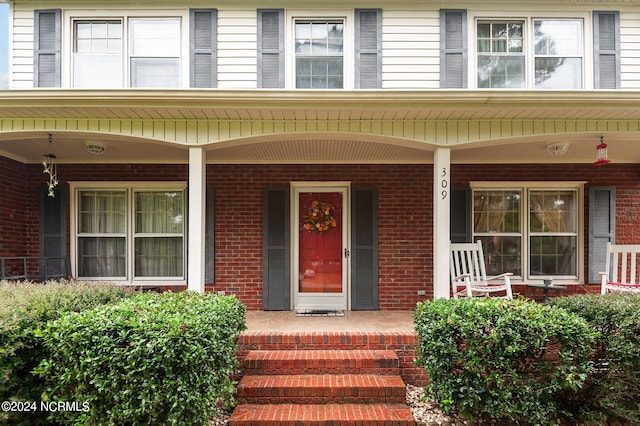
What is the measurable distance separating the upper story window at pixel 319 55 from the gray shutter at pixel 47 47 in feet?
10.5

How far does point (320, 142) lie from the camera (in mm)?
4582

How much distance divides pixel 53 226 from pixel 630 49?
8655mm

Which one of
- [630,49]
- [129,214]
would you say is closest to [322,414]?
[129,214]

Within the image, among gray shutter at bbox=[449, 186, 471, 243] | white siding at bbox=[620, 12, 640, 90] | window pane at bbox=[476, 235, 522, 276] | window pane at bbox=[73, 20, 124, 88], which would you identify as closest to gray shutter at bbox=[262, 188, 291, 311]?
gray shutter at bbox=[449, 186, 471, 243]

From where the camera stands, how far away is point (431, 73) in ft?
15.9

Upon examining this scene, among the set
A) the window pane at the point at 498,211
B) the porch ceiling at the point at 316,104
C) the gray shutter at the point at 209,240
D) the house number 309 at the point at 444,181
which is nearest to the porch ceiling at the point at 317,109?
the porch ceiling at the point at 316,104

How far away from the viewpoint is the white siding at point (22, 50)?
4801 mm

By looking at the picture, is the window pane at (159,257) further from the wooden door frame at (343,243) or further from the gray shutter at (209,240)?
the wooden door frame at (343,243)

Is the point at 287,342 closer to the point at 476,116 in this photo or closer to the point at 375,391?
the point at 375,391

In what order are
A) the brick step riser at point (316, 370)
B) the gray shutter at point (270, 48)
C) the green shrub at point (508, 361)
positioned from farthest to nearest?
the gray shutter at point (270, 48), the brick step riser at point (316, 370), the green shrub at point (508, 361)

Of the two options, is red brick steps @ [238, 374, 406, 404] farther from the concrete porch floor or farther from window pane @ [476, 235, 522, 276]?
window pane @ [476, 235, 522, 276]

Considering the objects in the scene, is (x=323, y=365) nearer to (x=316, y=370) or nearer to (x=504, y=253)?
(x=316, y=370)

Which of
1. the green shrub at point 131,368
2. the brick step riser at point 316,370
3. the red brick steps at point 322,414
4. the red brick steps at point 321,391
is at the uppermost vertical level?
the green shrub at point 131,368

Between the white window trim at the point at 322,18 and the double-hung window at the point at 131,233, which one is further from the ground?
the white window trim at the point at 322,18
